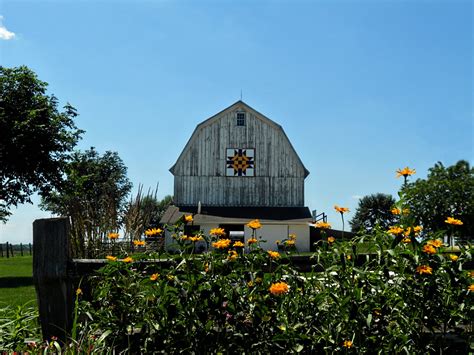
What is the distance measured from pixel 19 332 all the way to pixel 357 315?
2.78 metres

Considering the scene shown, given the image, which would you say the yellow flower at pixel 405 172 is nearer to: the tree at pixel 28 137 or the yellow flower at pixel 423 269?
the yellow flower at pixel 423 269

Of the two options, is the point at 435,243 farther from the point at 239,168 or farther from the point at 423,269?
the point at 239,168

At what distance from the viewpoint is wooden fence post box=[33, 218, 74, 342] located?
4.39 metres

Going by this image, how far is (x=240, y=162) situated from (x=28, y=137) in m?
11.2

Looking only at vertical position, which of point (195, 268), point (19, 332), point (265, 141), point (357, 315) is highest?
point (265, 141)

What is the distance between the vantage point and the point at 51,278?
14.4 feet

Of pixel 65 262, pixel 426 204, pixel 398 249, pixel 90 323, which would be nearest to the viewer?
pixel 398 249

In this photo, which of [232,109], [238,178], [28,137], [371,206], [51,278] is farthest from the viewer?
[371,206]

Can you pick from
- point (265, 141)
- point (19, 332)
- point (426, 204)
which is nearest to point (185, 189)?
point (265, 141)

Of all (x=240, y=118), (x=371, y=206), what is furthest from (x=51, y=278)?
(x=371, y=206)

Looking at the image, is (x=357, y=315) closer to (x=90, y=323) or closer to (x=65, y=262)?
(x=90, y=323)

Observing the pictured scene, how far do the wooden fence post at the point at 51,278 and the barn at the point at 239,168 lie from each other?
2417cm

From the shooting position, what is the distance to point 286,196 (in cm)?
2905

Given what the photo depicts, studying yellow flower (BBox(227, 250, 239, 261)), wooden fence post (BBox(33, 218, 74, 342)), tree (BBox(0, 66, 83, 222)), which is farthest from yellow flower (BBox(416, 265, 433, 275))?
tree (BBox(0, 66, 83, 222))
